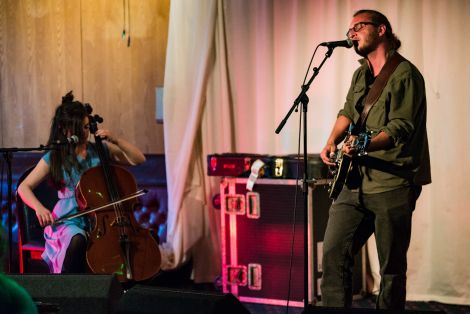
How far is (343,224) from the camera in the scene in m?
3.90

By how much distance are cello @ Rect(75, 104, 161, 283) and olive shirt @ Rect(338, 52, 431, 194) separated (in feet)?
4.67

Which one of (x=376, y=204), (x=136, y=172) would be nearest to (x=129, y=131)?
(x=136, y=172)

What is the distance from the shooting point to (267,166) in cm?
508

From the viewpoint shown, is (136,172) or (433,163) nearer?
(433,163)

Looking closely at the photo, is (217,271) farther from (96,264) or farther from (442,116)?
(442,116)

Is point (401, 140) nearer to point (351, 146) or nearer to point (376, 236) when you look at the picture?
point (351, 146)

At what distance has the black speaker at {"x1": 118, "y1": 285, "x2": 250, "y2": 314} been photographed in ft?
9.22

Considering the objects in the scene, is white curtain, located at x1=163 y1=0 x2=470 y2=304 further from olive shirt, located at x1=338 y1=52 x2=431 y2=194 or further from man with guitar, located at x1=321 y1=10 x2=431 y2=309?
olive shirt, located at x1=338 y1=52 x2=431 y2=194

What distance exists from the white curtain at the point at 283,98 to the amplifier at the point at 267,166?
42cm

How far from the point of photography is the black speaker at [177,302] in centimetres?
281

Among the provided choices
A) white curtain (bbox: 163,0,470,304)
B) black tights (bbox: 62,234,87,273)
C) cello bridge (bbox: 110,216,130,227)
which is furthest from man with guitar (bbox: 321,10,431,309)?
black tights (bbox: 62,234,87,273)

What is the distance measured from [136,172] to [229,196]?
3.47ft

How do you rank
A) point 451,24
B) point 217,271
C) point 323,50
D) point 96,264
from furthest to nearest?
point 217,271 < point 323,50 < point 451,24 < point 96,264

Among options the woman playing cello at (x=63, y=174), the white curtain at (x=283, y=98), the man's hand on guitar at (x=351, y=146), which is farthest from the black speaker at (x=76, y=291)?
the white curtain at (x=283, y=98)
